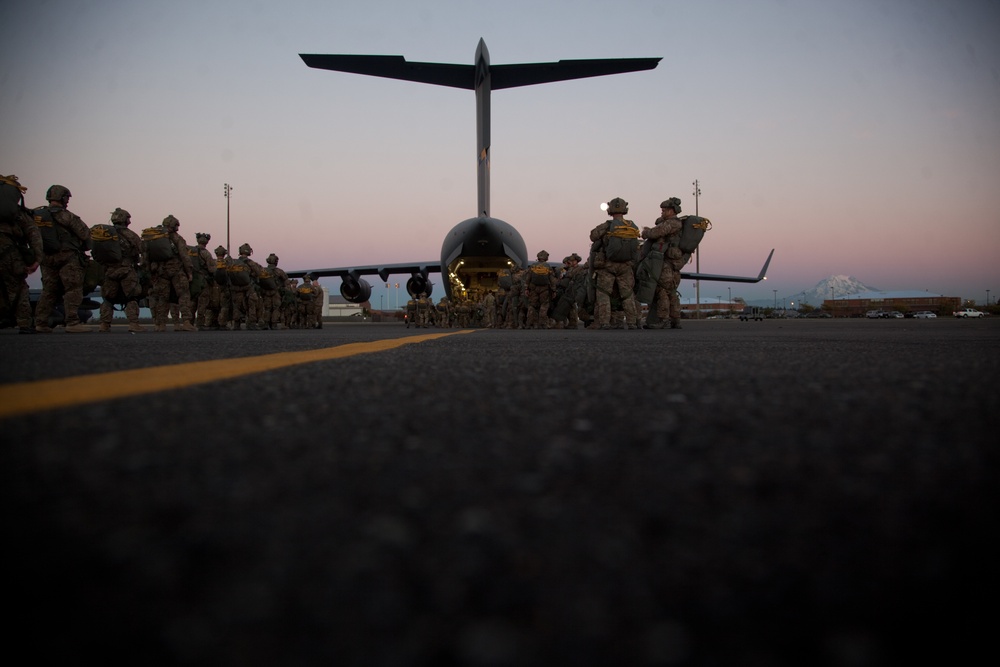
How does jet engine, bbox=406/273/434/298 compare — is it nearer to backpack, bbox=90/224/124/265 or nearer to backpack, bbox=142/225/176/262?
backpack, bbox=142/225/176/262

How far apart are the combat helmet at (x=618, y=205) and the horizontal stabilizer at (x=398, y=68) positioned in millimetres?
15838

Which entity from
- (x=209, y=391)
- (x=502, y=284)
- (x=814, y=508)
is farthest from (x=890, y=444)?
(x=502, y=284)

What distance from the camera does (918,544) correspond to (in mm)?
543

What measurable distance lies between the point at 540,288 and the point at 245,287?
6.70 meters

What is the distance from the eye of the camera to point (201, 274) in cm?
1292

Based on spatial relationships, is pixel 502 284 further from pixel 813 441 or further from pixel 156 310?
pixel 813 441

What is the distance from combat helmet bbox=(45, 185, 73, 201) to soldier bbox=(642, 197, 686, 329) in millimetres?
8522

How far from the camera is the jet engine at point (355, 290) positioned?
76.6ft

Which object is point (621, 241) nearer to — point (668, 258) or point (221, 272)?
point (668, 258)

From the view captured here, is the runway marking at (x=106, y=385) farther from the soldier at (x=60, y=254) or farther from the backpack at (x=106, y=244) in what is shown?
the backpack at (x=106, y=244)

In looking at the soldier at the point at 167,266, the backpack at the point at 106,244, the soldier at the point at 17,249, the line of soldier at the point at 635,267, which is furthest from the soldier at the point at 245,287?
the line of soldier at the point at 635,267

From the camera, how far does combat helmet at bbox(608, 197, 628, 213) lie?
10.2 metres

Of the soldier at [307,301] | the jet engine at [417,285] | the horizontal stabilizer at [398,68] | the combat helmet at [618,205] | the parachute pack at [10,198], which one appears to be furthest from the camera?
the jet engine at [417,285]

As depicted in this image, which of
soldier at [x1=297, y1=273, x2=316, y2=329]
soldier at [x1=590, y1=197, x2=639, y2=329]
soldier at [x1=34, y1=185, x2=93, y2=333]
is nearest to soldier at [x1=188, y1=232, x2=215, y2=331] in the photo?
soldier at [x1=34, y1=185, x2=93, y2=333]
